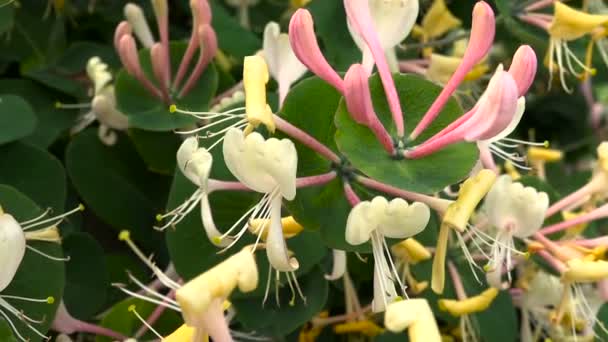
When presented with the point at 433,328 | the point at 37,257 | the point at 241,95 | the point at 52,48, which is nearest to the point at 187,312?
the point at 433,328

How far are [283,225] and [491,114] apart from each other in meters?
0.22

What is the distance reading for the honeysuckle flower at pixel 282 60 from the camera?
913mm

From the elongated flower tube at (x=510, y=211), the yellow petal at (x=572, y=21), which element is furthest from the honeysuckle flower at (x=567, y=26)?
the elongated flower tube at (x=510, y=211)

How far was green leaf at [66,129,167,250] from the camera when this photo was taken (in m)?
1.05

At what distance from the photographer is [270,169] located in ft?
2.20

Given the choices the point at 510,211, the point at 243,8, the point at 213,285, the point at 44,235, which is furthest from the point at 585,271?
the point at 243,8

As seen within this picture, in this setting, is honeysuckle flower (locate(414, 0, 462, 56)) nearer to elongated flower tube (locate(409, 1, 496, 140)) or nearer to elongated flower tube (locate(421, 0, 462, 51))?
elongated flower tube (locate(421, 0, 462, 51))

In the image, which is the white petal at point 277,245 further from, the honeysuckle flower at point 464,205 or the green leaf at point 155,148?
the green leaf at point 155,148

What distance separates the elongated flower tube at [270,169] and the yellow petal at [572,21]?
1.53ft

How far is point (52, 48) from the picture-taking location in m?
1.18

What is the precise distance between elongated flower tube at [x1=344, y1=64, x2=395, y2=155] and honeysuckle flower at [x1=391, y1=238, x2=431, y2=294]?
0.60ft

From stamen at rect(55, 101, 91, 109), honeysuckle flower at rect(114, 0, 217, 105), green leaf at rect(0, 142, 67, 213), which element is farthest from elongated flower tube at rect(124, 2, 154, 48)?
green leaf at rect(0, 142, 67, 213)

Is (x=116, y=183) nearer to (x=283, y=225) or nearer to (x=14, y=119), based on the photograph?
(x=14, y=119)

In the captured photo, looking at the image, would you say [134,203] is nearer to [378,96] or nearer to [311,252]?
[311,252]
